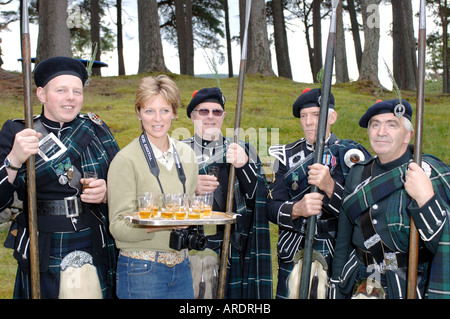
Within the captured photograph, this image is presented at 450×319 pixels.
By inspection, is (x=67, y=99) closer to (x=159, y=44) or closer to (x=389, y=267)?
(x=389, y=267)

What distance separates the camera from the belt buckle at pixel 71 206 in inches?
133

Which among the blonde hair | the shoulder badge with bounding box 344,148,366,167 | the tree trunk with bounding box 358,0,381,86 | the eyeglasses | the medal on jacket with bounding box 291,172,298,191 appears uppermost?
the tree trunk with bounding box 358,0,381,86

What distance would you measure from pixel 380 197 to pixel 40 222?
2.32 metres

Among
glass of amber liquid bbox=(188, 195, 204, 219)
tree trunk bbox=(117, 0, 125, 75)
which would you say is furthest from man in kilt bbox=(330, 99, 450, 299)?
tree trunk bbox=(117, 0, 125, 75)

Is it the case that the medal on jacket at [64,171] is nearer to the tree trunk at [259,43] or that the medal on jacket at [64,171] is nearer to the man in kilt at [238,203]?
the man in kilt at [238,203]

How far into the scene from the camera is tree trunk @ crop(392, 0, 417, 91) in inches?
720

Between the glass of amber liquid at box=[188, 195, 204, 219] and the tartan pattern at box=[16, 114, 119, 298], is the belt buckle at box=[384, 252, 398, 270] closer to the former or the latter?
the glass of amber liquid at box=[188, 195, 204, 219]

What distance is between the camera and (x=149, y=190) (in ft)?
10.5

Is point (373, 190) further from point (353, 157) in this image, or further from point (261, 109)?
point (261, 109)

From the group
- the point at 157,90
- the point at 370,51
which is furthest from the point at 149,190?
the point at 370,51

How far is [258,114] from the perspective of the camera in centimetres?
1184

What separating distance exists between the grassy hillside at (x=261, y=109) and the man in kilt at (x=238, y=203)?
11.0 ft

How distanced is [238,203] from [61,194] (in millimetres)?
1561

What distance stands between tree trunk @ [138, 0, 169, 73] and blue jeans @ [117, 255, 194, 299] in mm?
13072
